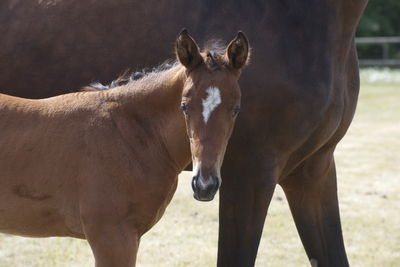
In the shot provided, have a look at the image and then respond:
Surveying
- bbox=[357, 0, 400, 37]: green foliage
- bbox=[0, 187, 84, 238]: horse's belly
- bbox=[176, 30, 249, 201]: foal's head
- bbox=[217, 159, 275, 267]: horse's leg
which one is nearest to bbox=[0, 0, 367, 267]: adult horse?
bbox=[217, 159, 275, 267]: horse's leg

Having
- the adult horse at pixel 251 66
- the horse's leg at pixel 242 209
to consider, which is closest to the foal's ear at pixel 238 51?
the adult horse at pixel 251 66

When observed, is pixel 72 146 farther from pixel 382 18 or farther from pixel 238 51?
pixel 382 18

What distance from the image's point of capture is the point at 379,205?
7734 mm

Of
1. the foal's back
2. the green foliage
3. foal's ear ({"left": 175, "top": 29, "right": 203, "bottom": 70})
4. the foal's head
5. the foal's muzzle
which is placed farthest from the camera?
the green foliage

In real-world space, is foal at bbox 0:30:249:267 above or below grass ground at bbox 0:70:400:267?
above

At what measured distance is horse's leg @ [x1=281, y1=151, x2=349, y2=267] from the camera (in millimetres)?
4719

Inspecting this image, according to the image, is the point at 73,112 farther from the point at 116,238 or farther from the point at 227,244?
the point at 227,244

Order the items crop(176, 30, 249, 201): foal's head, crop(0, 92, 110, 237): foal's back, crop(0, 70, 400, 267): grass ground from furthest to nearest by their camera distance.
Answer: crop(0, 70, 400, 267): grass ground
crop(0, 92, 110, 237): foal's back
crop(176, 30, 249, 201): foal's head

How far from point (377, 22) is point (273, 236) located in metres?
25.4

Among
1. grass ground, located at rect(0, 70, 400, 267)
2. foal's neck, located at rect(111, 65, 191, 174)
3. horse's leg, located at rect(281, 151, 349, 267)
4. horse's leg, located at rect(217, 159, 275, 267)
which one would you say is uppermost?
foal's neck, located at rect(111, 65, 191, 174)

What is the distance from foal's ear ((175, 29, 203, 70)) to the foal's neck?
152 mm

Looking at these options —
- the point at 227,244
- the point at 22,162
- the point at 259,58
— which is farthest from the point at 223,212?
the point at 22,162

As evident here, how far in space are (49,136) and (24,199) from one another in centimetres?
32

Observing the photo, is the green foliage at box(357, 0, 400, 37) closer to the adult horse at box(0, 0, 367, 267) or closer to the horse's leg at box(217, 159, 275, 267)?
the adult horse at box(0, 0, 367, 267)
